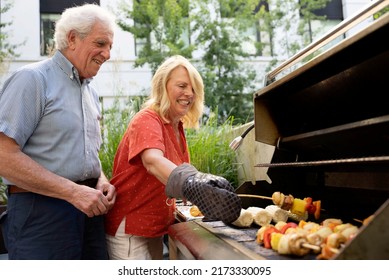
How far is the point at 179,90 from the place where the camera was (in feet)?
7.11

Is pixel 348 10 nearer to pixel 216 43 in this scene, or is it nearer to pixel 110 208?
pixel 216 43

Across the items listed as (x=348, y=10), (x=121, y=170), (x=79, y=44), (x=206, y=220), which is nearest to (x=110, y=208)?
(x=121, y=170)

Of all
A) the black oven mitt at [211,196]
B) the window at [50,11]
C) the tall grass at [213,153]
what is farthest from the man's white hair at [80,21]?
the window at [50,11]

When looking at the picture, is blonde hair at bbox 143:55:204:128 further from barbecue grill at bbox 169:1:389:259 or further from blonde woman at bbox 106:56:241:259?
barbecue grill at bbox 169:1:389:259

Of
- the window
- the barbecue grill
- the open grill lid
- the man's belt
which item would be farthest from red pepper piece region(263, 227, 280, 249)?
the window

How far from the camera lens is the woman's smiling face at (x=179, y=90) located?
217 centimetres

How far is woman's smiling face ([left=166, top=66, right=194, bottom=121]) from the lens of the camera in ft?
7.12

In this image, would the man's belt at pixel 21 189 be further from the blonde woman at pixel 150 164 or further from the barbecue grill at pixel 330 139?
the barbecue grill at pixel 330 139

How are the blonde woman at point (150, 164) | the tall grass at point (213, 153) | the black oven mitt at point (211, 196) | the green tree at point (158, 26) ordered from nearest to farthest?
the black oven mitt at point (211, 196), the blonde woman at point (150, 164), the tall grass at point (213, 153), the green tree at point (158, 26)

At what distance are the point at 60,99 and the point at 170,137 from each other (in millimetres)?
637

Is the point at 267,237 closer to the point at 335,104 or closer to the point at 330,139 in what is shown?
the point at 330,139

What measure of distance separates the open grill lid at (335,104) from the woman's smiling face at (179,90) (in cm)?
40

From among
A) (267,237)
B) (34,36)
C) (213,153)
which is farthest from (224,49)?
(267,237)

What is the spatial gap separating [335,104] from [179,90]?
866mm
